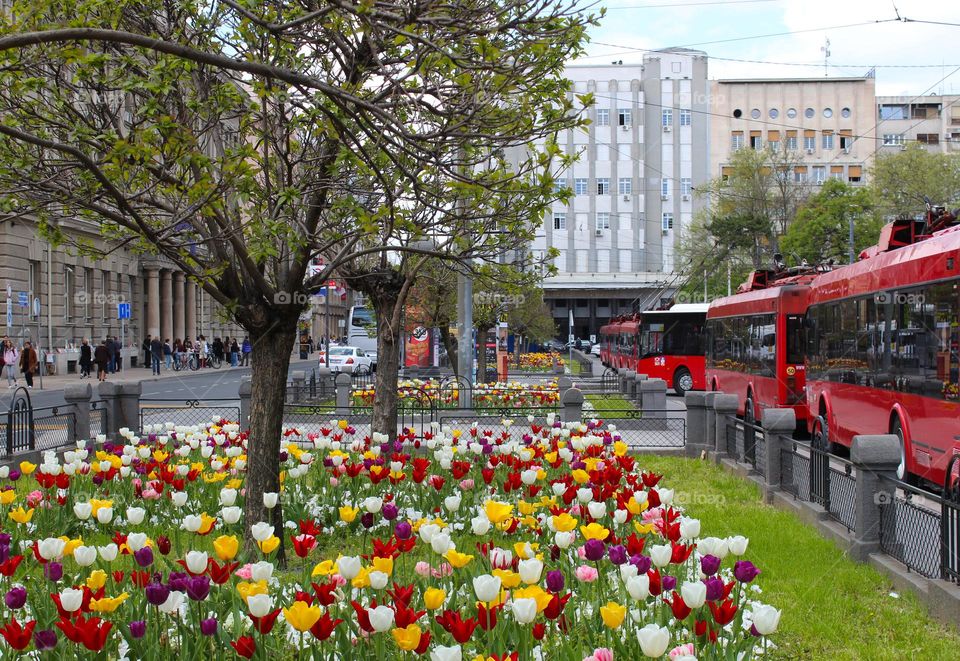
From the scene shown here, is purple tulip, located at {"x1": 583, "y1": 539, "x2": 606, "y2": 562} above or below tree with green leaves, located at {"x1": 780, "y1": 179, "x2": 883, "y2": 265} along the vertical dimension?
below

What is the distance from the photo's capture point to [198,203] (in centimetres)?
679

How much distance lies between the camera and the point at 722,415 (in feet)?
54.1

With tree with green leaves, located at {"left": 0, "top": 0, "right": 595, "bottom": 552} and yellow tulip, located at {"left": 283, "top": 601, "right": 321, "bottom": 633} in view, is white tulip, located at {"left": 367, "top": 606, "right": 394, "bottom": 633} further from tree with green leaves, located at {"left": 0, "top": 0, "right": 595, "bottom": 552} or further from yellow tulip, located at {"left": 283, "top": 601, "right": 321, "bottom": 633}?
tree with green leaves, located at {"left": 0, "top": 0, "right": 595, "bottom": 552}

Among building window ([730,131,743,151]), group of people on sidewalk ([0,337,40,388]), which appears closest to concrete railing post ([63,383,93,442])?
group of people on sidewalk ([0,337,40,388])

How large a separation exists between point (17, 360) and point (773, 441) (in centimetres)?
3370

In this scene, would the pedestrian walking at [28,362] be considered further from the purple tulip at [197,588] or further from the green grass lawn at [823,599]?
the purple tulip at [197,588]

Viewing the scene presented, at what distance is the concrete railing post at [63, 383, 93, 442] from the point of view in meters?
17.0

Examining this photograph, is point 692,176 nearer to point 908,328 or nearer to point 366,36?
point 908,328

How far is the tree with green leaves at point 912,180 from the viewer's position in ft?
193

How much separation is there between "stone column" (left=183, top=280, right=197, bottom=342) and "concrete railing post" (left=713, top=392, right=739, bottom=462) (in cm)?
5387

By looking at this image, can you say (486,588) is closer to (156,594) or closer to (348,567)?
(348,567)

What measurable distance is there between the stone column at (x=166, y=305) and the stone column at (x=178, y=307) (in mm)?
923

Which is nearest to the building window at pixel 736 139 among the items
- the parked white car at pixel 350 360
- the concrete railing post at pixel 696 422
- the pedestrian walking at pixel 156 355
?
the parked white car at pixel 350 360

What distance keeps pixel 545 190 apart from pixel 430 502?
282cm
